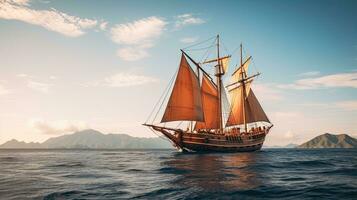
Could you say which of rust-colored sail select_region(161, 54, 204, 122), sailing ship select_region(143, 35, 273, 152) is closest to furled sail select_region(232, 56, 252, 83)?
sailing ship select_region(143, 35, 273, 152)

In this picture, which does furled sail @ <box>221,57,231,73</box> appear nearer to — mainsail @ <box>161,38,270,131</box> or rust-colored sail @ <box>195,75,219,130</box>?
mainsail @ <box>161,38,270,131</box>

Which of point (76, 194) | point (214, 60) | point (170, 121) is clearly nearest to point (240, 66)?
point (214, 60)

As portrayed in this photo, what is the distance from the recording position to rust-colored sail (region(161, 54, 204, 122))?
6193 cm

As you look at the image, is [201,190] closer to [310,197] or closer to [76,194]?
[310,197]

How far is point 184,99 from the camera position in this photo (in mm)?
64125

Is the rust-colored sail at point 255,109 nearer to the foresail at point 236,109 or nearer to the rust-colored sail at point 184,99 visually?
the foresail at point 236,109

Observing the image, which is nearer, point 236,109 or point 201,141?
point 201,141

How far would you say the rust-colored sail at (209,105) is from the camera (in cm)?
7862

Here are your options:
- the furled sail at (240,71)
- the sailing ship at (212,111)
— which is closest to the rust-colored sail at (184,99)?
the sailing ship at (212,111)

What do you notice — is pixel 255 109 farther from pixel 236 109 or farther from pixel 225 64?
pixel 225 64

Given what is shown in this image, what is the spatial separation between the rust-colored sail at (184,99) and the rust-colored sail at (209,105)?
9.90 m

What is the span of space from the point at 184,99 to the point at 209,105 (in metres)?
17.1

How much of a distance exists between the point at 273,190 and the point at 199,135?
5303cm

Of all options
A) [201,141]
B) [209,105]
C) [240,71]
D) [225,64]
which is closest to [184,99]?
[201,141]
